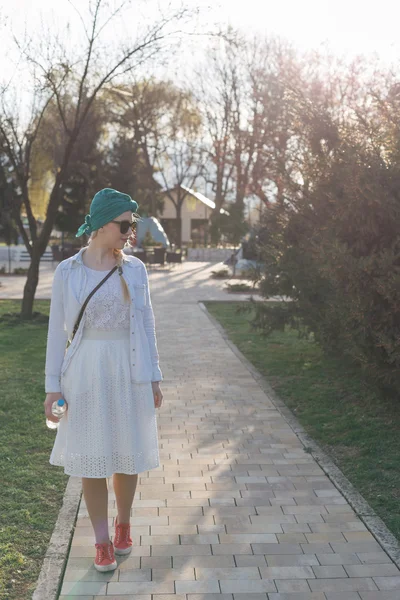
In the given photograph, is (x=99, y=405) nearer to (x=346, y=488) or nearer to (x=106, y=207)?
(x=106, y=207)

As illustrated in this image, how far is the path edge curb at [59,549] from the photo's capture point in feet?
11.4

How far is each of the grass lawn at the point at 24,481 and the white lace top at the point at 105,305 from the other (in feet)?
4.20

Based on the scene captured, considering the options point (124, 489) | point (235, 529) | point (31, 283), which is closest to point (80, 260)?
point (124, 489)

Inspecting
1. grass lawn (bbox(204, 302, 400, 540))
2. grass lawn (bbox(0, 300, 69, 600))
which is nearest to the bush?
grass lawn (bbox(204, 302, 400, 540))

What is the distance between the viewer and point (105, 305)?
3.53 meters

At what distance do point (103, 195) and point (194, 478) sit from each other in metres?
2.36

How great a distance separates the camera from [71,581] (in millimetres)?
3547

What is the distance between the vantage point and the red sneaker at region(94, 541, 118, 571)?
143 inches

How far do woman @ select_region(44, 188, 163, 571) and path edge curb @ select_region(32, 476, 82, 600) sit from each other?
23 centimetres

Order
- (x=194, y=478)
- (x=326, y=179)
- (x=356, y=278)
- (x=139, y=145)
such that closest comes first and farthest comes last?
(x=194, y=478) < (x=356, y=278) < (x=326, y=179) < (x=139, y=145)

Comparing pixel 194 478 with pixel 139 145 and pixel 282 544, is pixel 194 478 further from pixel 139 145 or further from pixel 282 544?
pixel 139 145

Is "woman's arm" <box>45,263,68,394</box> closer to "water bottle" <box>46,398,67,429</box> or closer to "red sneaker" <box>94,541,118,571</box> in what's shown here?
"water bottle" <box>46,398,67,429</box>

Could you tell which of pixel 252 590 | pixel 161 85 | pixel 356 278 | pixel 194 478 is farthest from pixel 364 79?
pixel 161 85

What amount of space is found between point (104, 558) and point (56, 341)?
1085mm
